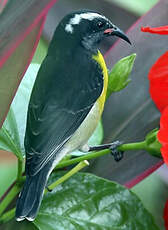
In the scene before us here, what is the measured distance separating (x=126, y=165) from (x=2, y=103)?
172mm

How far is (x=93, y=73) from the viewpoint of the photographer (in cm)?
23

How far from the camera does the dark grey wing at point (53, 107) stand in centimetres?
21

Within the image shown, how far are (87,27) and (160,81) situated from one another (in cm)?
6

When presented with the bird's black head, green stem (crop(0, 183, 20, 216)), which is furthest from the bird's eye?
green stem (crop(0, 183, 20, 216))

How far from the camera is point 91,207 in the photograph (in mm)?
289

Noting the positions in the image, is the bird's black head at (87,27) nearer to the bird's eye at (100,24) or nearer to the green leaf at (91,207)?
the bird's eye at (100,24)

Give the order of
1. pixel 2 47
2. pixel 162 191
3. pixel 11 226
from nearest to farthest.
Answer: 1. pixel 2 47
2. pixel 11 226
3. pixel 162 191

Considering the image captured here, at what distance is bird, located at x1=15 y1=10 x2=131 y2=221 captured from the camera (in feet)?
0.69

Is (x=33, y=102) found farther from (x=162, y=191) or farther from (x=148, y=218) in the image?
(x=162, y=191)

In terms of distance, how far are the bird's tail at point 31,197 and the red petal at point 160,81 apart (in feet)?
0.26

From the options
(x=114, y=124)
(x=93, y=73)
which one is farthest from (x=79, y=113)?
(x=114, y=124)

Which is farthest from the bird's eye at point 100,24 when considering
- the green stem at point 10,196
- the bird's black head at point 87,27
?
the green stem at point 10,196

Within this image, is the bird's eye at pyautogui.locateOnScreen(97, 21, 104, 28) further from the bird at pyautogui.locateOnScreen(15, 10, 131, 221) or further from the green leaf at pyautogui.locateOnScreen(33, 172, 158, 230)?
the green leaf at pyautogui.locateOnScreen(33, 172, 158, 230)

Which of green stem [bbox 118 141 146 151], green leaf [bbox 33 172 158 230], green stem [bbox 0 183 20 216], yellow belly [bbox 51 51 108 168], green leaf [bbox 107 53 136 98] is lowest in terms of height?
green leaf [bbox 33 172 158 230]
